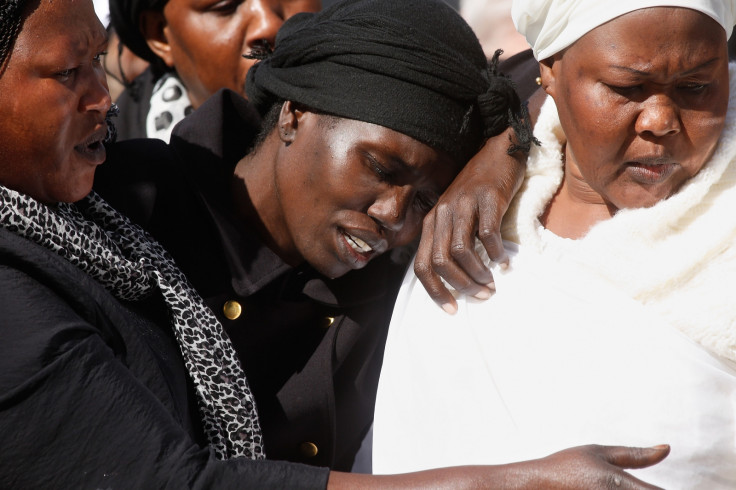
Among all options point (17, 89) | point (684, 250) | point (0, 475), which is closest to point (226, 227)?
point (17, 89)

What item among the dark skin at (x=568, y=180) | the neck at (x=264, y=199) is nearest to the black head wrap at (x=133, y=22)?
the neck at (x=264, y=199)

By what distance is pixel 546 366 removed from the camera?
232 centimetres

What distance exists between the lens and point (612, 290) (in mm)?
2293

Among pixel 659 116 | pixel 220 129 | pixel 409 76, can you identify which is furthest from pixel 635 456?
pixel 220 129

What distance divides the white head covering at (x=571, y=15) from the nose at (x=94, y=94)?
1121 millimetres

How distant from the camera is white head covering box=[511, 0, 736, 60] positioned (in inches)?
83.3

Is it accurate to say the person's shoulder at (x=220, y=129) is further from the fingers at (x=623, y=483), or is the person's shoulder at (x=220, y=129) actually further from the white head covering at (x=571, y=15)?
the fingers at (x=623, y=483)

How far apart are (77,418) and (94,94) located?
779 mm

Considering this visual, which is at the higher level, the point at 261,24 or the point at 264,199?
the point at 261,24

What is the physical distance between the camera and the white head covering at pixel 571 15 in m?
2.12

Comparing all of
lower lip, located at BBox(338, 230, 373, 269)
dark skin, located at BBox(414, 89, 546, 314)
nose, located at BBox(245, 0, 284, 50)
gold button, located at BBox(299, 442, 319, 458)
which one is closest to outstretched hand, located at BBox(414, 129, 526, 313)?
dark skin, located at BBox(414, 89, 546, 314)

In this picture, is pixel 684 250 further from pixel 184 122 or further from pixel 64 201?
pixel 184 122

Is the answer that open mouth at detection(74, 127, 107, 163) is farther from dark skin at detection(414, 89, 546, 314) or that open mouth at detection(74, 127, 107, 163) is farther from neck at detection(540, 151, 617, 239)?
neck at detection(540, 151, 617, 239)

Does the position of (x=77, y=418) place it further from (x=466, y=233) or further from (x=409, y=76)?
(x=409, y=76)
